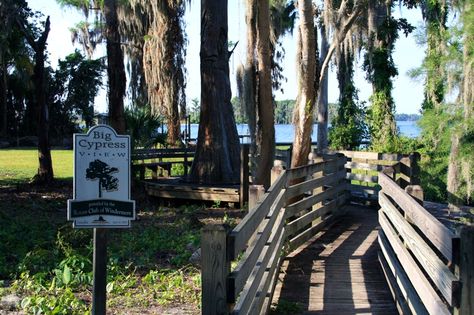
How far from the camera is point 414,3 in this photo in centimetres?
2548

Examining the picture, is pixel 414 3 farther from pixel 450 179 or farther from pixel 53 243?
pixel 53 243

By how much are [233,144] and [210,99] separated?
4.51 feet

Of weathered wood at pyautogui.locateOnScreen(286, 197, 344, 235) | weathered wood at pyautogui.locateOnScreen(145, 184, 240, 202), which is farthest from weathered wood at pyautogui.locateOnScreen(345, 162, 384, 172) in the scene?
weathered wood at pyautogui.locateOnScreen(145, 184, 240, 202)

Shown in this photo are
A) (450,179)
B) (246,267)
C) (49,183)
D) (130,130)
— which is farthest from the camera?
(130,130)

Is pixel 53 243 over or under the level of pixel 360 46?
under

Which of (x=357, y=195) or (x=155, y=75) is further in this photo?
(x=155, y=75)

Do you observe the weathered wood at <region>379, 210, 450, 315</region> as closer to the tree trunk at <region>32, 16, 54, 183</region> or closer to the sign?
the sign

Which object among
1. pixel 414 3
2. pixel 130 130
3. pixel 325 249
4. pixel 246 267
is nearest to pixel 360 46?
pixel 414 3

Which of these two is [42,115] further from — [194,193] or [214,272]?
[214,272]

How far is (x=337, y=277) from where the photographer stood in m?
7.38

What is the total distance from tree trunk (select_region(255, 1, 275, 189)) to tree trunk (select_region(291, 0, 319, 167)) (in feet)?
3.92

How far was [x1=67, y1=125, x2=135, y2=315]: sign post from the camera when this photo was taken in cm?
421

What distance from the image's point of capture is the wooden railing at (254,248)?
3.60 m

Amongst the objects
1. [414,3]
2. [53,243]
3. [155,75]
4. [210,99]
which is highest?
[414,3]
